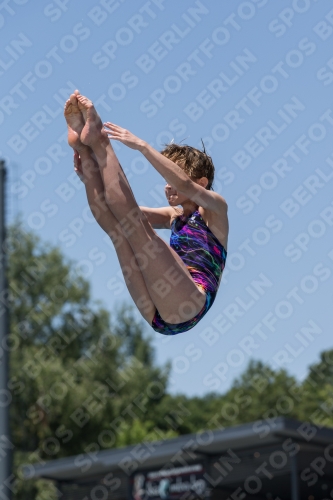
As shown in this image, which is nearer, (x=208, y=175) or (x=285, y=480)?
(x=208, y=175)

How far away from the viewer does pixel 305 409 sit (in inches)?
1943

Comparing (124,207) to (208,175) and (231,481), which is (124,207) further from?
(231,481)

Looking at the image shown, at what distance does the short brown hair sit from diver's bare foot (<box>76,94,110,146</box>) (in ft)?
2.19

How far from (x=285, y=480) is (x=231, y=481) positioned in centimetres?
328

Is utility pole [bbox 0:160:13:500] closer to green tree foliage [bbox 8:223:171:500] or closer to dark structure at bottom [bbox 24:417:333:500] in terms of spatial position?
dark structure at bottom [bbox 24:417:333:500]

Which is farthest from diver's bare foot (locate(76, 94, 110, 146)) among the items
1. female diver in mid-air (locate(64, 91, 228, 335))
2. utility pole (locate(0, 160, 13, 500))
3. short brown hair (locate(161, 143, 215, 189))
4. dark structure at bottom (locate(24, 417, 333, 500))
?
dark structure at bottom (locate(24, 417, 333, 500))

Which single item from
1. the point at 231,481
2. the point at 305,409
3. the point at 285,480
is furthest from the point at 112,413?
the point at 305,409

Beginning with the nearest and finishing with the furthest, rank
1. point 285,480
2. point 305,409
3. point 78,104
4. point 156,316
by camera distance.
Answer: point 78,104 → point 156,316 → point 285,480 → point 305,409

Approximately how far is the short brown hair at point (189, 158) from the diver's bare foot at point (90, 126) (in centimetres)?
67

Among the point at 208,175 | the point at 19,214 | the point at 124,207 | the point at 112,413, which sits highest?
the point at 208,175

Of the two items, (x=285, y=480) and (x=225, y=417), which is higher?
(x=285, y=480)

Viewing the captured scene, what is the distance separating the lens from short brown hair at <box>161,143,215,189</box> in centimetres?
546

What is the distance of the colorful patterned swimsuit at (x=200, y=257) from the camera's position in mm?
5430

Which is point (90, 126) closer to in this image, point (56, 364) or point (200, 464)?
point (200, 464)
